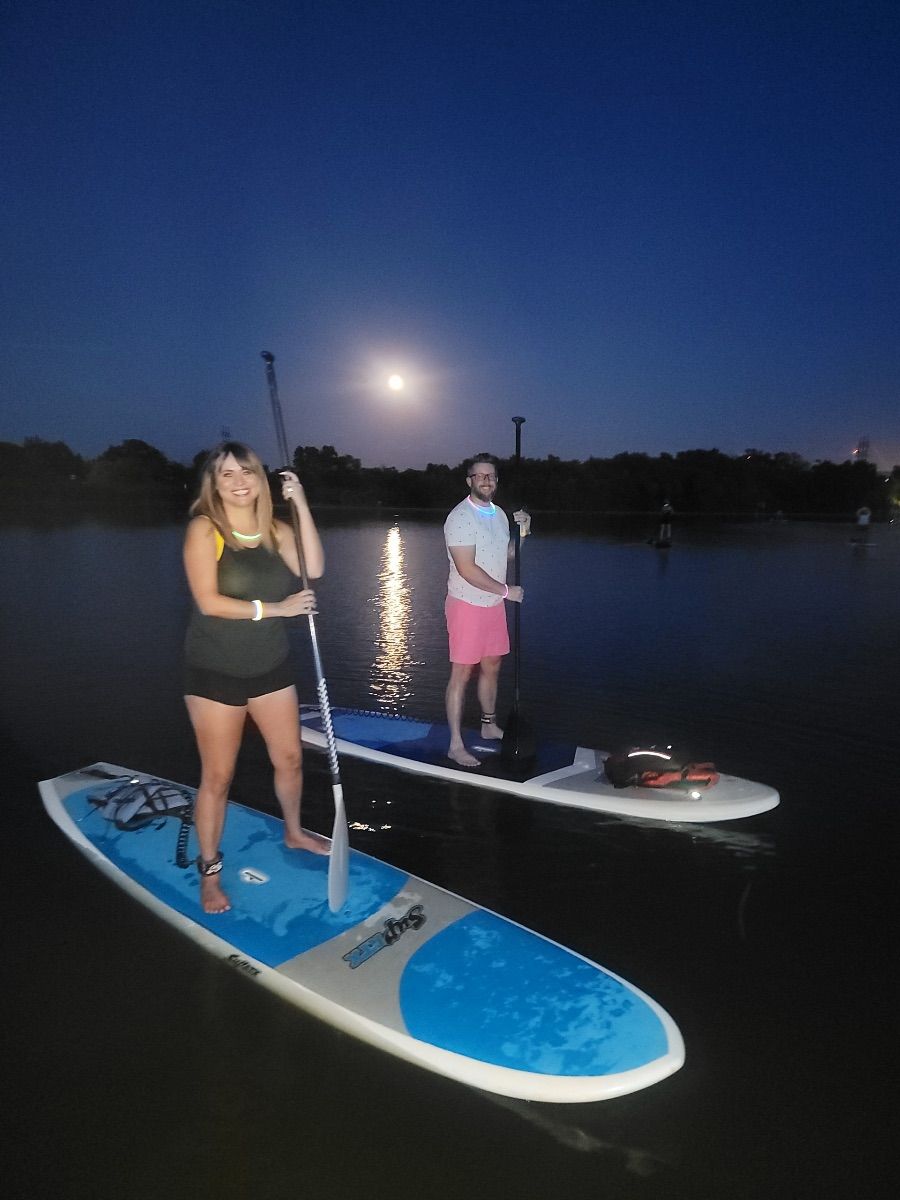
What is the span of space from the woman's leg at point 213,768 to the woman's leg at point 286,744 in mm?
125

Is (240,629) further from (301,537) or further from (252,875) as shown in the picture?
(252,875)

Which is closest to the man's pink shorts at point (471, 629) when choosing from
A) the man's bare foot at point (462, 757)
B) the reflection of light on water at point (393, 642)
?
the man's bare foot at point (462, 757)

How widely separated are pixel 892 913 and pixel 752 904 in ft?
2.45

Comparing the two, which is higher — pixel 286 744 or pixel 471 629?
pixel 471 629

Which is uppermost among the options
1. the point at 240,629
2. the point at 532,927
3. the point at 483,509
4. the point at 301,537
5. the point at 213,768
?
the point at 483,509

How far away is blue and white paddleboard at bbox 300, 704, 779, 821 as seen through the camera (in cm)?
508

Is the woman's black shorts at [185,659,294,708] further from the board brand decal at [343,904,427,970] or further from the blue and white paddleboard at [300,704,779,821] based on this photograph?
the blue and white paddleboard at [300,704,779,821]

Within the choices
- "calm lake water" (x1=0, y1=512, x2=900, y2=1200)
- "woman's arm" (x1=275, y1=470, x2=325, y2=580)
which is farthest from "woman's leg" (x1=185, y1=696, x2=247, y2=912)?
"woman's arm" (x1=275, y1=470, x2=325, y2=580)

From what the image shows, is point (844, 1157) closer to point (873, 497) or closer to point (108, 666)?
point (108, 666)

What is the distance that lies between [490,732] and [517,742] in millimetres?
618

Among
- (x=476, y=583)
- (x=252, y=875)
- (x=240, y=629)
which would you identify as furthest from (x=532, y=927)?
(x=476, y=583)

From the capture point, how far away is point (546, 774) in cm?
554

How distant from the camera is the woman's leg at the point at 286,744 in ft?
12.1

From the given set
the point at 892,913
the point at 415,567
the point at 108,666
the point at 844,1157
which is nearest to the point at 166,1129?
the point at 844,1157
